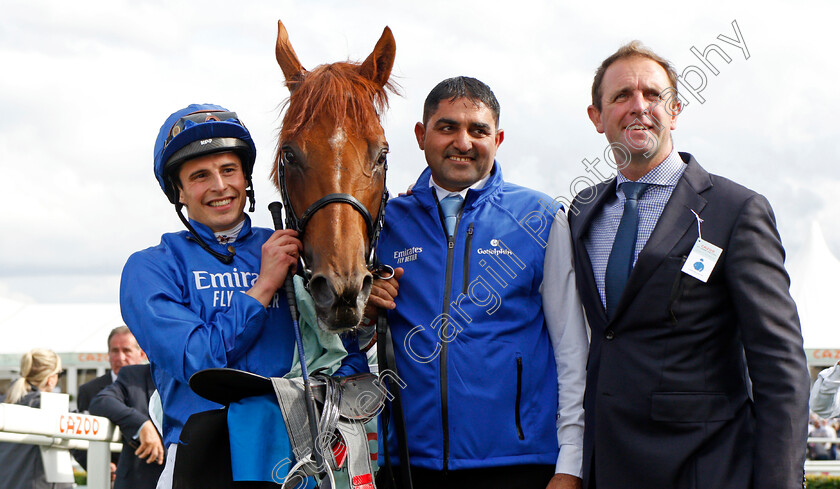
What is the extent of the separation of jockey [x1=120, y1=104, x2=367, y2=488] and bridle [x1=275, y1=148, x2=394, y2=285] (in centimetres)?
7

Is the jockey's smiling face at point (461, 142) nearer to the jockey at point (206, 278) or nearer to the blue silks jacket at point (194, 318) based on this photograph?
the jockey at point (206, 278)

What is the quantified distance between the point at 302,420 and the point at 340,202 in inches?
27.1

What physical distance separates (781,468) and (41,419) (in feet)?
12.3

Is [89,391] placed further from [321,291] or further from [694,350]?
[694,350]

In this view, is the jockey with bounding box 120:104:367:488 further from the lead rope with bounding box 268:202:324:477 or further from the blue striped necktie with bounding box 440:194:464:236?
→ the blue striped necktie with bounding box 440:194:464:236

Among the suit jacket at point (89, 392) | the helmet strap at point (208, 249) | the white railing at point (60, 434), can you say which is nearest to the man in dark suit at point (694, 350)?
the helmet strap at point (208, 249)

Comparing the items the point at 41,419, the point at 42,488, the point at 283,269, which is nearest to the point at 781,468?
the point at 283,269

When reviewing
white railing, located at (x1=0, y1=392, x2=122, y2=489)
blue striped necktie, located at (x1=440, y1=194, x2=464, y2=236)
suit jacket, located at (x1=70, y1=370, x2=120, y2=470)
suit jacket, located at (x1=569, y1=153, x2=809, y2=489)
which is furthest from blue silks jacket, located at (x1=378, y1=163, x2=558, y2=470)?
suit jacket, located at (x1=70, y1=370, x2=120, y2=470)

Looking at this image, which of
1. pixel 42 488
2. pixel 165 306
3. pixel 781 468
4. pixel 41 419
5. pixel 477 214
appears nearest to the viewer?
pixel 781 468

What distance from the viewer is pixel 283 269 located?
7.98 ft

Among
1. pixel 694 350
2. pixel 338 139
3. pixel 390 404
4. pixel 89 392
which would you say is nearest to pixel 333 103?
pixel 338 139

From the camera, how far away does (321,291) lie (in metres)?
2.36

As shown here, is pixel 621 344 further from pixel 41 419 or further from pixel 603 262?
pixel 41 419

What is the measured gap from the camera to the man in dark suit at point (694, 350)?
2279mm
